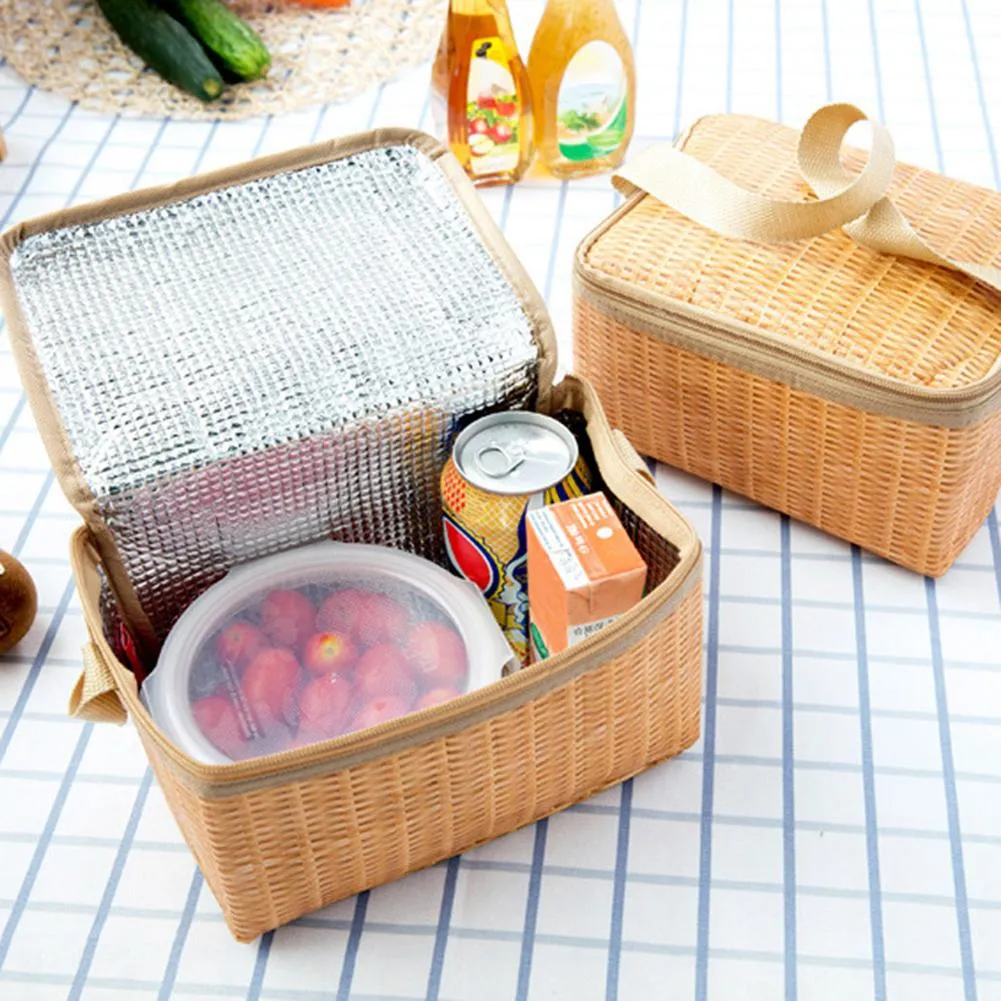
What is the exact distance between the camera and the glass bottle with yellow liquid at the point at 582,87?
1412 mm

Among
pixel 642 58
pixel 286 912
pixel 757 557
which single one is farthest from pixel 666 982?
pixel 642 58

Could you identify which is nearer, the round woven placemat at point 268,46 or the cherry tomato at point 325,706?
the cherry tomato at point 325,706

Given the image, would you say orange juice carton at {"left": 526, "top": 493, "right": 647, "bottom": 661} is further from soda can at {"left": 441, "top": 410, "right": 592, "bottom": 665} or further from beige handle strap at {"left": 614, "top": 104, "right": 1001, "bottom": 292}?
beige handle strap at {"left": 614, "top": 104, "right": 1001, "bottom": 292}

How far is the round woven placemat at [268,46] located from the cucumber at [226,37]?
27 millimetres

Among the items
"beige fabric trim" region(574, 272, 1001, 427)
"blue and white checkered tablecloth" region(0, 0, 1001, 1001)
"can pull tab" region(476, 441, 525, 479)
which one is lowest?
"blue and white checkered tablecloth" region(0, 0, 1001, 1001)

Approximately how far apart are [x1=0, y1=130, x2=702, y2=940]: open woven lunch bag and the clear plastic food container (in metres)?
0.03

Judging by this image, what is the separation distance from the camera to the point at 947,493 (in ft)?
3.56

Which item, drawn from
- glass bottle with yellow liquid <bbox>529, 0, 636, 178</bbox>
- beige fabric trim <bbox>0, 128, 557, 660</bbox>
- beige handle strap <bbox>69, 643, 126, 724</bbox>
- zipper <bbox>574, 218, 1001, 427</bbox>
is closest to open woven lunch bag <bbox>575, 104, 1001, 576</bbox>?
zipper <bbox>574, 218, 1001, 427</bbox>

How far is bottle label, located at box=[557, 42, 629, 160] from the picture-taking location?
1.44 metres

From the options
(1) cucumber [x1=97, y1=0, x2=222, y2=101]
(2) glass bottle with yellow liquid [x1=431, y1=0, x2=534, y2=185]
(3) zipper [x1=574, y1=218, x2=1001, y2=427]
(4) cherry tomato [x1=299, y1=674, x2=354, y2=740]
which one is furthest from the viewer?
(1) cucumber [x1=97, y1=0, x2=222, y2=101]

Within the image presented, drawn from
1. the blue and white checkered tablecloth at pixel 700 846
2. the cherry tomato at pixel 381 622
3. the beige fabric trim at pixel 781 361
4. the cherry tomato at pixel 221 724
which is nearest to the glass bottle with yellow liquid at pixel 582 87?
the beige fabric trim at pixel 781 361

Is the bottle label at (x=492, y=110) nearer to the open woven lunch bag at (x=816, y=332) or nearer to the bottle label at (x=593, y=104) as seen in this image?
the bottle label at (x=593, y=104)

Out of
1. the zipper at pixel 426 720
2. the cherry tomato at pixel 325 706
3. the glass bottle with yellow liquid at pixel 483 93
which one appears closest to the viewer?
the zipper at pixel 426 720

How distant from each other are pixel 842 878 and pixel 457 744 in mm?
297
